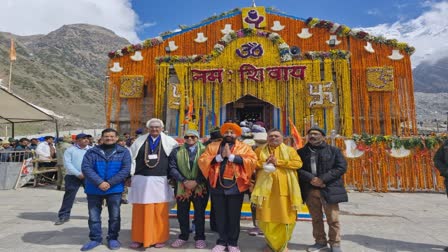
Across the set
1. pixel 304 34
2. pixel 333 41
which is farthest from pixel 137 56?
pixel 333 41

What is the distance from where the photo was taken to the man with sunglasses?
4.10 meters

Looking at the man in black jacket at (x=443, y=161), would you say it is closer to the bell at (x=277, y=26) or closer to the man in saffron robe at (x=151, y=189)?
the man in saffron robe at (x=151, y=189)

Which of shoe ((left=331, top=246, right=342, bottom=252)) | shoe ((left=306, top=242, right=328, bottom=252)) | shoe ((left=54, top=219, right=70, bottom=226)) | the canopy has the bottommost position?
shoe ((left=306, top=242, right=328, bottom=252))

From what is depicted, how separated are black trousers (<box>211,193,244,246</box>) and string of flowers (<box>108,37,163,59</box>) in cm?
1175

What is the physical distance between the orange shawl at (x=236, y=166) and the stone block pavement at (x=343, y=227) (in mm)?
908

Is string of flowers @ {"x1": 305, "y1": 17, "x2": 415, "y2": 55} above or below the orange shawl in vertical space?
above

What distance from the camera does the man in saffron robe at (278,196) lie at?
370 cm

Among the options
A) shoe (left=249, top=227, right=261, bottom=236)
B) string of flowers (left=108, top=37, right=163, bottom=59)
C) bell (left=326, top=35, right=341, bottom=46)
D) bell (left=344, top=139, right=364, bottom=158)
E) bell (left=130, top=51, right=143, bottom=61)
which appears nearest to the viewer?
shoe (left=249, top=227, right=261, bottom=236)

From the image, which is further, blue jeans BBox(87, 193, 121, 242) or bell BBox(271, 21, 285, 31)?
bell BBox(271, 21, 285, 31)

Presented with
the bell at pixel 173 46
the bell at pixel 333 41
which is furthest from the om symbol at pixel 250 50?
the bell at pixel 173 46

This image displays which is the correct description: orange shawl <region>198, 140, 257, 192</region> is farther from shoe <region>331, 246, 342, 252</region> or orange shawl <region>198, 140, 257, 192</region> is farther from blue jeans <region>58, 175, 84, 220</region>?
blue jeans <region>58, 175, 84, 220</region>

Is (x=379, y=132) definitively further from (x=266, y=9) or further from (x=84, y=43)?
(x=84, y=43)

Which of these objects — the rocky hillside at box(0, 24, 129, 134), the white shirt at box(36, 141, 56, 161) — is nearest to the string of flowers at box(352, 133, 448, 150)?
the white shirt at box(36, 141, 56, 161)

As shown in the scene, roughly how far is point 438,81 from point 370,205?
108956mm
